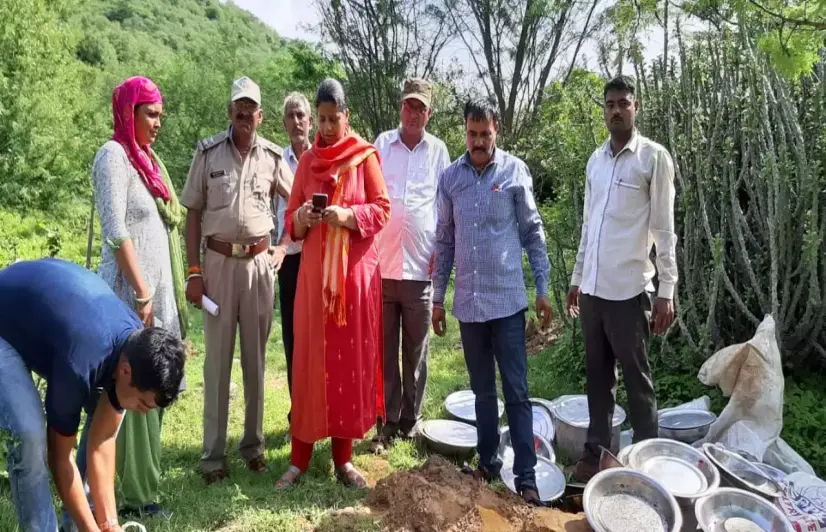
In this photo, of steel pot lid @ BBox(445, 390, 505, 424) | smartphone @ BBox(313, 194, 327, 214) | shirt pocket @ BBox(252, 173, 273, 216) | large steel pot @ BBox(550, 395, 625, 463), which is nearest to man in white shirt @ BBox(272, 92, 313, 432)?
shirt pocket @ BBox(252, 173, 273, 216)

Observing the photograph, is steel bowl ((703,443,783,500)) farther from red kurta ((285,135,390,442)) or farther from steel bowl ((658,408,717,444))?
red kurta ((285,135,390,442))

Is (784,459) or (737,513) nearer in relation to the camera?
(737,513)

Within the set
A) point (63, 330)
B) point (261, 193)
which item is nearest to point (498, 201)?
point (261, 193)

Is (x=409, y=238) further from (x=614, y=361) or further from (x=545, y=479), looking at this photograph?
(x=545, y=479)

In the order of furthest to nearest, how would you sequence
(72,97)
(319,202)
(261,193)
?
(72,97)
(261,193)
(319,202)

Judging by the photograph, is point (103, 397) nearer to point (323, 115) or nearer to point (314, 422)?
point (314, 422)

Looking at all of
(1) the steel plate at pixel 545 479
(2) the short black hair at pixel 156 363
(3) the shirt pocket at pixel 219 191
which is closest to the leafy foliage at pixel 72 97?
(3) the shirt pocket at pixel 219 191

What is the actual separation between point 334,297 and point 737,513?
2.17 m

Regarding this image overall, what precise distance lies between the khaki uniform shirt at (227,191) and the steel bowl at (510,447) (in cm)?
186

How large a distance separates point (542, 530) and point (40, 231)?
26.0 feet

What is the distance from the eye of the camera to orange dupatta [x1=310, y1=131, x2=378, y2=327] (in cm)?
300

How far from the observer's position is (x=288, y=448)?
3.77m

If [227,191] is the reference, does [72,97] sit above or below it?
above

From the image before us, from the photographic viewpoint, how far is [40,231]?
7.86 m
